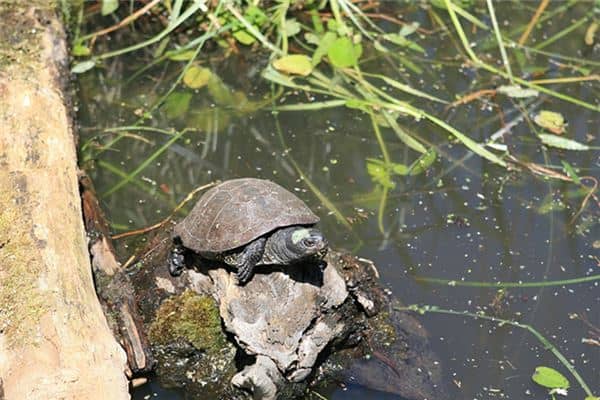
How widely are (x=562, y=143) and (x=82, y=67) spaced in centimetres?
285

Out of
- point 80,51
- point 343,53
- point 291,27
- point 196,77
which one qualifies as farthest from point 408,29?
point 80,51

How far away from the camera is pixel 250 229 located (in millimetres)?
3662

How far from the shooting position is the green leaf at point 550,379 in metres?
3.81

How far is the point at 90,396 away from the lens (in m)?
2.98

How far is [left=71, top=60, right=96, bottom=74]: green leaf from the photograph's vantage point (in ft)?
18.0

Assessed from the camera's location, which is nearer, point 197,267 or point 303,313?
point 303,313

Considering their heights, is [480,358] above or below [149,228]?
below

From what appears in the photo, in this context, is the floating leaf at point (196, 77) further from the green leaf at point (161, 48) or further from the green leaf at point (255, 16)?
the green leaf at point (255, 16)

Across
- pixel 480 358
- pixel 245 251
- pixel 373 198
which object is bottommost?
pixel 480 358

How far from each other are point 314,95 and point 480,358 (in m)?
2.15

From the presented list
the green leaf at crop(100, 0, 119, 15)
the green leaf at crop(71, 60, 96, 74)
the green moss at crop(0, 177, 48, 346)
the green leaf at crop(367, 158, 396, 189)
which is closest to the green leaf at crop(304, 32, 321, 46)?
the green leaf at crop(367, 158, 396, 189)

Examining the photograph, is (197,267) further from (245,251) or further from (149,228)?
(149,228)

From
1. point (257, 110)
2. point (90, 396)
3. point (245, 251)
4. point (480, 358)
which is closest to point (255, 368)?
point (245, 251)

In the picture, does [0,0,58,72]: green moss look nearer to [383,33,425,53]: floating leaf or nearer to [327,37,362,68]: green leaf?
[327,37,362,68]: green leaf
